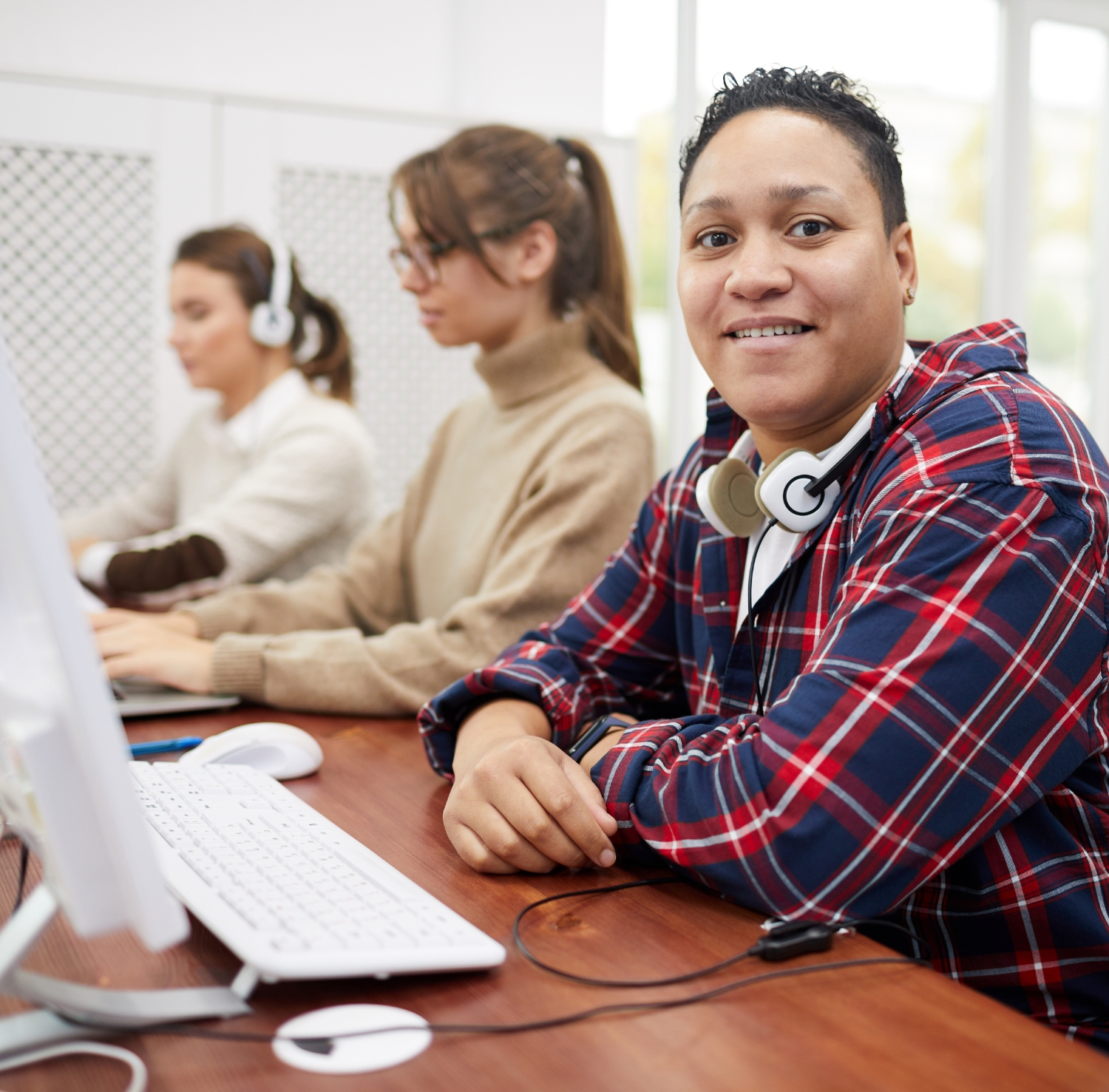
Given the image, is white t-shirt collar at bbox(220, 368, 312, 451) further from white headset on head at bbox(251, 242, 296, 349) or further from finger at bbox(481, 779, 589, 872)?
finger at bbox(481, 779, 589, 872)

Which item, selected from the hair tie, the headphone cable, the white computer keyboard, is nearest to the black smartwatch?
the headphone cable

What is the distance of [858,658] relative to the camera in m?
0.74

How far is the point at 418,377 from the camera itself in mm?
2566

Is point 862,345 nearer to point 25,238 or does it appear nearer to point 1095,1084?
point 1095,1084

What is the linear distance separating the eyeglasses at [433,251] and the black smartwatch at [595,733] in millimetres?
843

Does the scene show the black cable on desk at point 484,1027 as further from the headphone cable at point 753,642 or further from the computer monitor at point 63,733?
the headphone cable at point 753,642

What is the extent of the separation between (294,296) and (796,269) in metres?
1.68

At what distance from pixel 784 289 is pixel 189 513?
1.76 meters

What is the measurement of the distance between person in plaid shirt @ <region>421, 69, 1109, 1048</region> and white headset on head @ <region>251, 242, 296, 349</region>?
141 centimetres

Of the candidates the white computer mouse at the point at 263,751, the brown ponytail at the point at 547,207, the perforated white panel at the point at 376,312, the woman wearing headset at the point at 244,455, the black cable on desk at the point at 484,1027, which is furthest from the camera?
the perforated white panel at the point at 376,312

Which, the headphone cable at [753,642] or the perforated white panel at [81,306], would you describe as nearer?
the headphone cable at [753,642]

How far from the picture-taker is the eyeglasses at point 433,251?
5.23ft

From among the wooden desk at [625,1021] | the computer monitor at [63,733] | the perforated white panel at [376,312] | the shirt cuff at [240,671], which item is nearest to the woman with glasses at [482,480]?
the shirt cuff at [240,671]

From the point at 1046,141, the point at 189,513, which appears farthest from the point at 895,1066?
the point at 1046,141
